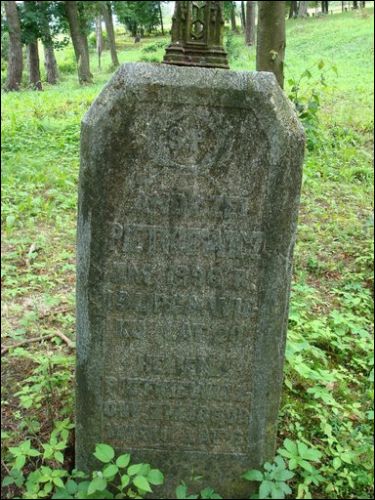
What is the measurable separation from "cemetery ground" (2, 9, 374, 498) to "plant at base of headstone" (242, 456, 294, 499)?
0.4 inches

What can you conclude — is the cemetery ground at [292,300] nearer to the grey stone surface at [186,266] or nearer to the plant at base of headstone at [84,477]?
the plant at base of headstone at [84,477]

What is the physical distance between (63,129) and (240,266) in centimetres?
499

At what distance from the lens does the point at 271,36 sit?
6043 millimetres

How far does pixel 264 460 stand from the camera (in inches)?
97.4

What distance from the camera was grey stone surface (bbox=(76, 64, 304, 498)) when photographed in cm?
194

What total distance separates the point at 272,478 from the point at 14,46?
5.66 m

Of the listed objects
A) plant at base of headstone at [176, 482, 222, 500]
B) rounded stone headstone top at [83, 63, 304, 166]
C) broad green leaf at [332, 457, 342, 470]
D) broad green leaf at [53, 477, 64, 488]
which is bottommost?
plant at base of headstone at [176, 482, 222, 500]

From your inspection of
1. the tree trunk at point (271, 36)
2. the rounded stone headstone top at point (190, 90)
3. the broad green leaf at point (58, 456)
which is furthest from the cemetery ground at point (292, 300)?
the rounded stone headstone top at point (190, 90)

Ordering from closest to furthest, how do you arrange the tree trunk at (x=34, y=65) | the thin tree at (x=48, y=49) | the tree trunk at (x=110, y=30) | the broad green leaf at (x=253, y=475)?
1. the broad green leaf at (x=253, y=475)
2. the tree trunk at (x=34, y=65)
3. the thin tree at (x=48, y=49)
4. the tree trunk at (x=110, y=30)

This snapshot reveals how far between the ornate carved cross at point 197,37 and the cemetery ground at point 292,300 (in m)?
0.91

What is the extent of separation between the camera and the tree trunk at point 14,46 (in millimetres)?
5988

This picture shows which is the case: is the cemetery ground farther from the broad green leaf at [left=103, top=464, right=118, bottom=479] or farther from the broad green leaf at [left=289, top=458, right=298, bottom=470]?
the broad green leaf at [left=103, top=464, right=118, bottom=479]

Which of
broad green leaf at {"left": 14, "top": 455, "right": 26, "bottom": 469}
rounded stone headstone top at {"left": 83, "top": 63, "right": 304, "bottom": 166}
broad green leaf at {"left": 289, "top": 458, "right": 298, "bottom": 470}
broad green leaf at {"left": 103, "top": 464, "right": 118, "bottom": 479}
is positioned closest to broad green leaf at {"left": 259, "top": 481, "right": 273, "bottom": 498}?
broad green leaf at {"left": 289, "top": 458, "right": 298, "bottom": 470}

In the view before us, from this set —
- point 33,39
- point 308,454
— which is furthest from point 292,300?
point 33,39
